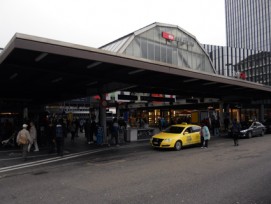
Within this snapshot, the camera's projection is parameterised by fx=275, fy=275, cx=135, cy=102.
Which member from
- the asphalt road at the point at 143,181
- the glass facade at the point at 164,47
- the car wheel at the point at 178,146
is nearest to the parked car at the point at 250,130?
the car wheel at the point at 178,146

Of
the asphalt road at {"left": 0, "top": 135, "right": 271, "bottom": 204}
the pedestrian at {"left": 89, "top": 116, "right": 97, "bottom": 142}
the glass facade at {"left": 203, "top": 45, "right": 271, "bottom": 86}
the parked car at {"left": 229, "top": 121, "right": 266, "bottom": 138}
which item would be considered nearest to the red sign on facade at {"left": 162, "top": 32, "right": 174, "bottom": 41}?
the parked car at {"left": 229, "top": 121, "right": 266, "bottom": 138}

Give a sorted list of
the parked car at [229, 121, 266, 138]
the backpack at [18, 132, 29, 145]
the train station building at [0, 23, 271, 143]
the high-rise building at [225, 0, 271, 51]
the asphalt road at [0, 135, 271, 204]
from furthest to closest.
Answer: the high-rise building at [225, 0, 271, 51]
the parked car at [229, 121, 266, 138]
the backpack at [18, 132, 29, 145]
the train station building at [0, 23, 271, 143]
the asphalt road at [0, 135, 271, 204]

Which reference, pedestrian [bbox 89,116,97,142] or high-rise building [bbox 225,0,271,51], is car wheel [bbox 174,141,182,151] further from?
high-rise building [bbox 225,0,271,51]

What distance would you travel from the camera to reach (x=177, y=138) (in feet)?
52.8

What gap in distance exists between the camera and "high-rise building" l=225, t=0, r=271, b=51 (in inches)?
4695

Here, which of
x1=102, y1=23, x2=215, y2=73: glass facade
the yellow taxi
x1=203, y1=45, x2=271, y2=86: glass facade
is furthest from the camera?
x1=203, y1=45, x2=271, y2=86: glass facade

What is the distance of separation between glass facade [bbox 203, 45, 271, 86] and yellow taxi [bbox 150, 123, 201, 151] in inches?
3110

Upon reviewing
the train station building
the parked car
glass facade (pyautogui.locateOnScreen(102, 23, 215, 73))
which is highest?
glass facade (pyautogui.locateOnScreen(102, 23, 215, 73))

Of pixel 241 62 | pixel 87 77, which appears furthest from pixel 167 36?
pixel 241 62

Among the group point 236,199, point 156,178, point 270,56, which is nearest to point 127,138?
point 156,178

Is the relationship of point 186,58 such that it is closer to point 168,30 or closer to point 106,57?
point 168,30

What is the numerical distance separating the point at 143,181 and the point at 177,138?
814 cm

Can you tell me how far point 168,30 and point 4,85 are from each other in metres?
37.0

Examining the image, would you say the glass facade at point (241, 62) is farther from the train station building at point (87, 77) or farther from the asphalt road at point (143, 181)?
the asphalt road at point (143, 181)
